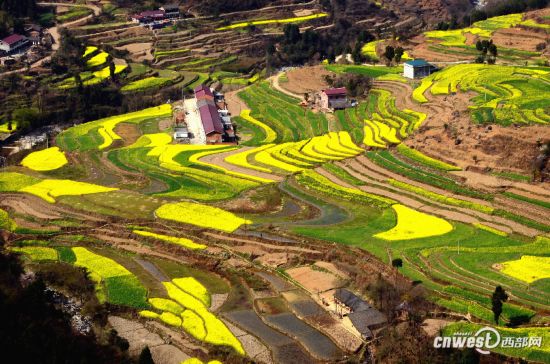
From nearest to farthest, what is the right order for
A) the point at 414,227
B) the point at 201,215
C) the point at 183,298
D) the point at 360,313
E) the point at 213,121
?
1. the point at 360,313
2. the point at 183,298
3. the point at 414,227
4. the point at 201,215
5. the point at 213,121

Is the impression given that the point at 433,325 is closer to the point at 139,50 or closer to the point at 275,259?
the point at 275,259

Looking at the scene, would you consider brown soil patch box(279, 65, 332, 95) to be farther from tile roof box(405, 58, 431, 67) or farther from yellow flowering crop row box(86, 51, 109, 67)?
yellow flowering crop row box(86, 51, 109, 67)

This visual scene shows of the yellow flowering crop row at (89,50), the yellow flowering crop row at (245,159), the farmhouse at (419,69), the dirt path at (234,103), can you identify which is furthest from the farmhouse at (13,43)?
the farmhouse at (419,69)

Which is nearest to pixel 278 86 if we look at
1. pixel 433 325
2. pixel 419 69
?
pixel 419 69

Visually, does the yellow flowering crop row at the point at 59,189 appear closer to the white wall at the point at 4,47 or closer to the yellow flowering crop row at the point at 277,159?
the yellow flowering crop row at the point at 277,159

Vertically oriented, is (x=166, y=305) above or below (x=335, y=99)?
below

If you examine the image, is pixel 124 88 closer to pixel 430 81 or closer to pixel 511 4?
pixel 430 81
